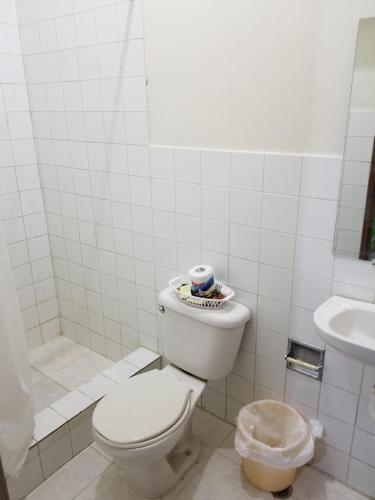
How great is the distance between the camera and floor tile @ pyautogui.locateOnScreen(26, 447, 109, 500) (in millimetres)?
1676

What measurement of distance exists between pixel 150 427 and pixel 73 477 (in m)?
0.59

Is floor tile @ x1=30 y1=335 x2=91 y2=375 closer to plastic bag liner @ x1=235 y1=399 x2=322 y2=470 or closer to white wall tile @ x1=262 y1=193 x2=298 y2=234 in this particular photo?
plastic bag liner @ x1=235 y1=399 x2=322 y2=470

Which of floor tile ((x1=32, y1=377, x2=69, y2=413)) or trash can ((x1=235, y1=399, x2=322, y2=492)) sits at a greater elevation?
trash can ((x1=235, y1=399, x2=322, y2=492))

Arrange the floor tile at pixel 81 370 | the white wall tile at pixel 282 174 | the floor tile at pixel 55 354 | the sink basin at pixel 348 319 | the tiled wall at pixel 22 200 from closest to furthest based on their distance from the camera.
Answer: the sink basin at pixel 348 319
the white wall tile at pixel 282 174
the tiled wall at pixel 22 200
the floor tile at pixel 81 370
the floor tile at pixel 55 354

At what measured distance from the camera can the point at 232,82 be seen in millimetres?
1491

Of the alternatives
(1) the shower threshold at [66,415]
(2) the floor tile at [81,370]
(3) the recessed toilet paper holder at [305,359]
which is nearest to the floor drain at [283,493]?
(3) the recessed toilet paper holder at [305,359]

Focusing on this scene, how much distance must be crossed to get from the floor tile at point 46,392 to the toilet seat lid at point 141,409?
675 millimetres

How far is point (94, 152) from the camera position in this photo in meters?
2.02

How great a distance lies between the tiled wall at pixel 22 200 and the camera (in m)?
2.11

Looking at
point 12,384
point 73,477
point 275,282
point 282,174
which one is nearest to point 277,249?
point 275,282

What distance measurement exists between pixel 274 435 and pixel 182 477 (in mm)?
441

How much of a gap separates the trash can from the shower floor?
3.34 ft

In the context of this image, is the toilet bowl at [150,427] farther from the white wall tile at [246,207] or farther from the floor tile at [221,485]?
the white wall tile at [246,207]

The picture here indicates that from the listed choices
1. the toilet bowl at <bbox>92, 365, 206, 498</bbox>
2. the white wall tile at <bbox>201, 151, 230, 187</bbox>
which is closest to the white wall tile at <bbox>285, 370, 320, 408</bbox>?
the toilet bowl at <bbox>92, 365, 206, 498</bbox>
